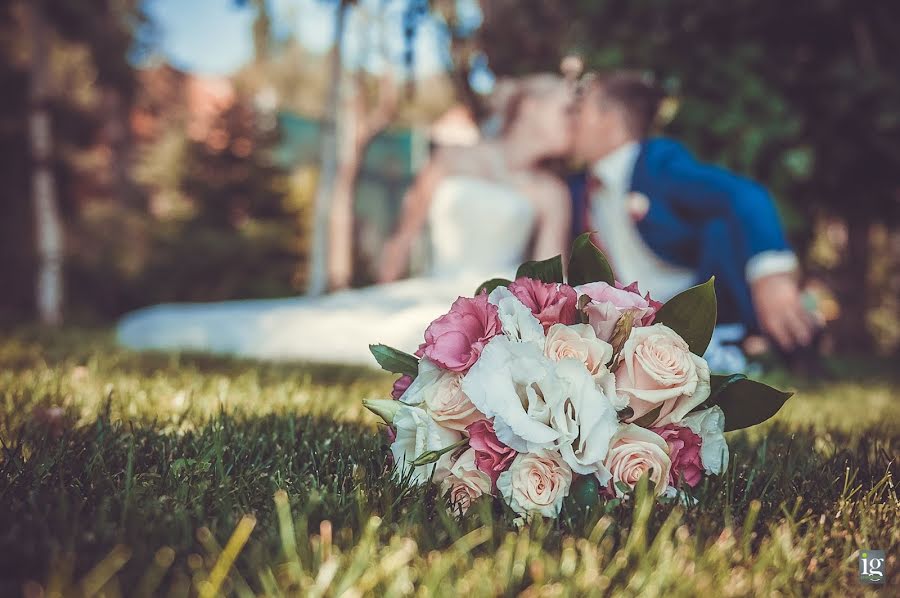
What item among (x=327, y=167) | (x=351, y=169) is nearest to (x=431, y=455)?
(x=327, y=167)

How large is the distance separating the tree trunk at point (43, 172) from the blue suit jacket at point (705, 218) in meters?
5.45

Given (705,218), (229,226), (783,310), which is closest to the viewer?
(783,310)

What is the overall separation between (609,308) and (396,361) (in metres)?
0.39

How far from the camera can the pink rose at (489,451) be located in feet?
3.54

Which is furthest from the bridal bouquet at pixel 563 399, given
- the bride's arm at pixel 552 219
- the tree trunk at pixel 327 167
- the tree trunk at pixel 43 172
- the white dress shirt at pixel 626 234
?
the tree trunk at pixel 43 172

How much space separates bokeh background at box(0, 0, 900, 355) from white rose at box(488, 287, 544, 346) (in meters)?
3.96

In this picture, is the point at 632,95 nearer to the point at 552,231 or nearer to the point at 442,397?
the point at 552,231

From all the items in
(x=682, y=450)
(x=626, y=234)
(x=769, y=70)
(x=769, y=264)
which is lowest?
(x=682, y=450)

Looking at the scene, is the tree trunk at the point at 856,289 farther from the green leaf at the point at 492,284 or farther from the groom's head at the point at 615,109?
the green leaf at the point at 492,284

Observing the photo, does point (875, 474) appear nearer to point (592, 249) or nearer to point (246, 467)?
point (592, 249)

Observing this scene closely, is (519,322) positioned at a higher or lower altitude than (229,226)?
higher

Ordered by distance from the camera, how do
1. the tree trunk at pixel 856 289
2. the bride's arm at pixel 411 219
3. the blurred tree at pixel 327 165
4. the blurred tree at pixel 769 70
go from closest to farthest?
the blurred tree at pixel 769 70 → the bride's arm at pixel 411 219 → the blurred tree at pixel 327 165 → the tree trunk at pixel 856 289

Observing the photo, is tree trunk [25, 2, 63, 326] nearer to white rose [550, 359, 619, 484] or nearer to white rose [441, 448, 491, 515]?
white rose [441, 448, 491, 515]

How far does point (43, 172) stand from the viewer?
630 centimetres
